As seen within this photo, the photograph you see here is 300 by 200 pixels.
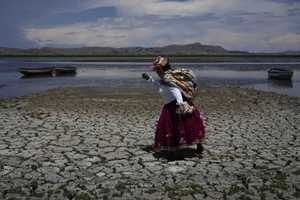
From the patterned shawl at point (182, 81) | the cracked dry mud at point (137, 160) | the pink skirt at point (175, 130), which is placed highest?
the patterned shawl at point (182, 81)

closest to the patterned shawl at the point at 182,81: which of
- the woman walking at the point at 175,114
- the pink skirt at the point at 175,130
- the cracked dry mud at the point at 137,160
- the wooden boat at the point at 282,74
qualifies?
the woman walking at the point at 175,114

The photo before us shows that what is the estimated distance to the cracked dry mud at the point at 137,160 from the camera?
4613 mm

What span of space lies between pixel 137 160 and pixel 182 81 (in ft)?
5.16

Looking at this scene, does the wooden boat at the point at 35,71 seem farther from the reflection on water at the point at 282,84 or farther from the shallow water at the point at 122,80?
the reflection on water at the point at 282,84

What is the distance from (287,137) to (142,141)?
320 centimetres

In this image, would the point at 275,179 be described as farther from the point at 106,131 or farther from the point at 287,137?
the point at 106,131

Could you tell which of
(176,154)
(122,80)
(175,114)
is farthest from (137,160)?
(122,80)

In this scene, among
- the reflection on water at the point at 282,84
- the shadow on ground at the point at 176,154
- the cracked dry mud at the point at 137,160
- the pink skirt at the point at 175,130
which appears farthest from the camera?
the reflection on water at the point at 282,84

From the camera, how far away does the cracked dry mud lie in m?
4.61

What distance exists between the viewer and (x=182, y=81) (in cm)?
573

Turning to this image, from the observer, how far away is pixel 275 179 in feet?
16.3

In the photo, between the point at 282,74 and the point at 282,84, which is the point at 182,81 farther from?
the point at 282,74

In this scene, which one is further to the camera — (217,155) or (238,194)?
(217,155)

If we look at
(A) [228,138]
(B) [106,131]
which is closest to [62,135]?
(B) [106,131]
